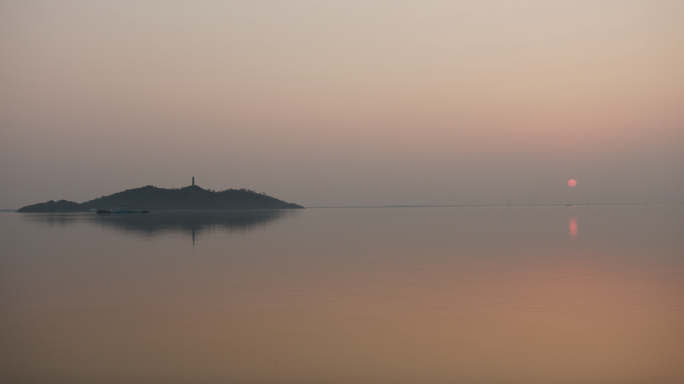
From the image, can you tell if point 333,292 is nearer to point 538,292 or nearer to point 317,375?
point 538,292

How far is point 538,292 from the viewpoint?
85.3 feet

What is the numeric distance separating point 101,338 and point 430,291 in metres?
15.1

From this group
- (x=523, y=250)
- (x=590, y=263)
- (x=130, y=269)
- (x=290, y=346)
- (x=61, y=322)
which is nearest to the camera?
(x=290, y=346)

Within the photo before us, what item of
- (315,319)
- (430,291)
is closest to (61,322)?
(315,319)

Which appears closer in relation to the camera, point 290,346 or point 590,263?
point 290,346

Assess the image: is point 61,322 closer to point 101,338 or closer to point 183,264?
point 101,338

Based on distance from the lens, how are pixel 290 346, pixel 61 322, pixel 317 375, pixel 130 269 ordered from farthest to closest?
pixel 130 269
pixel 61 322
pixel 290 346
pixel 317 375

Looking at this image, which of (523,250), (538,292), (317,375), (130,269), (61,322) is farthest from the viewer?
(523,250)

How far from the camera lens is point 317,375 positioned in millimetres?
13922

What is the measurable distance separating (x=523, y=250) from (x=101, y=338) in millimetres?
39645

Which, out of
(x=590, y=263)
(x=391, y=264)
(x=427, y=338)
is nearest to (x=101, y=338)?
(x=427, y=338)

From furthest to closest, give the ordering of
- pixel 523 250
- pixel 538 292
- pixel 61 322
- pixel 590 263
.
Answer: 1. pixel 523 250
2. pixel 590 263
3. pixel 538 292
4. pixel 61 322

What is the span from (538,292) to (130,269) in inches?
1013

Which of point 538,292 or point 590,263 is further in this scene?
point 590,263
